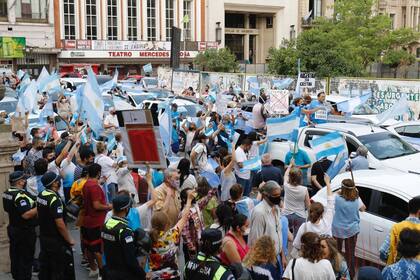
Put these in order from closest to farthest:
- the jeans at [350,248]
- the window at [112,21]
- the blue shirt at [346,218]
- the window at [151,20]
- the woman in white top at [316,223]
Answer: the woman in white top at [316,223] < the blue shirt at [346,218] < the jeans at [350,248] < the window at [112,21] < the window at [151,20]

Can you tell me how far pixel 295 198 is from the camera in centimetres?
804

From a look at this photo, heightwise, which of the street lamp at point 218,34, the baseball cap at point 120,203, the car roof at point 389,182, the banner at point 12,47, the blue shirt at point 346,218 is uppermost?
the street lamp at point 218,34

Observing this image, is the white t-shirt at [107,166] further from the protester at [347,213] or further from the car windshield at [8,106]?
the car windshield at [8,106]

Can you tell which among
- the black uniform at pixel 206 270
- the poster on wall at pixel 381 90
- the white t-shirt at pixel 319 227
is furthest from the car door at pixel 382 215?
the poster on wall at pixel 381 90

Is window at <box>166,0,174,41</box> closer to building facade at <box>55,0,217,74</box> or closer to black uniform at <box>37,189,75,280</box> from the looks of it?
building facade at <box>55,0,217,74</box>

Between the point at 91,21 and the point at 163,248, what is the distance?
148 ft

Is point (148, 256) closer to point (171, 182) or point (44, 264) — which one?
point (171, 182)

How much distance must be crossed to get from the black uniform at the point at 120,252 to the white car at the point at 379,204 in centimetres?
311

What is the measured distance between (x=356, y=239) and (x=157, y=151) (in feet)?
9.47

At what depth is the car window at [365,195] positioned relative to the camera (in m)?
8.12

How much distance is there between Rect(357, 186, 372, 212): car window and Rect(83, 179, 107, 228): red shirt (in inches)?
138

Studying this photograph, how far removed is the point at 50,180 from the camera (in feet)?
23.3

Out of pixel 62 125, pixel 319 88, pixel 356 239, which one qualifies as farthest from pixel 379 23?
pixel 356 239

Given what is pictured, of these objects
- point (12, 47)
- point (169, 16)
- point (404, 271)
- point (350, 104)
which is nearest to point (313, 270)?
point (404, 271)
